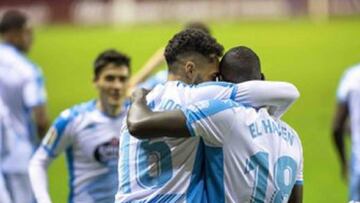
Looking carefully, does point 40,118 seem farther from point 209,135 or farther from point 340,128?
point 209,135

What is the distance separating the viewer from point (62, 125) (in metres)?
7.73

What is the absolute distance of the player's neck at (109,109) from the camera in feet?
26.3

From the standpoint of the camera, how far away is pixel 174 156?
5336 millimetres

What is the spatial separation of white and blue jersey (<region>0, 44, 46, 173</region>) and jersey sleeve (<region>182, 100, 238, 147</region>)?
492 cm

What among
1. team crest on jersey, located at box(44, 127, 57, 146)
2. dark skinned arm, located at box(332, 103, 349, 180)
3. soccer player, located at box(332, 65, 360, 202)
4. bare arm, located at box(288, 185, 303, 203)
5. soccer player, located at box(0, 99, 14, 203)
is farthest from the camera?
dark skinned arm, located at box(332, 103, 349, 180)

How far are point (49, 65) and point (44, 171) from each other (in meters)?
21.6

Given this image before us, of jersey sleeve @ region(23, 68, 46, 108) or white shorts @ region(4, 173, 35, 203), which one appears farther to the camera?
jersey sleeve @ region(23, 68, 46, 108)

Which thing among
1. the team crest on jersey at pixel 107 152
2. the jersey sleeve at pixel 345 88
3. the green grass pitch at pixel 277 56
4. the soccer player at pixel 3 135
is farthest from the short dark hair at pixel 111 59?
the green grass pitch at pixel 277 56

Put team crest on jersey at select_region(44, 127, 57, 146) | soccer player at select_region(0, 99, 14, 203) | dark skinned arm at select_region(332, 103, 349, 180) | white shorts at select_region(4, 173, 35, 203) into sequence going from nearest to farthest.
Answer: soccer player at select_region(0, 99, 14, 203) → team crest on jersey at select_region(44, 127, 57, 146) → dark skinned arm at select_region(332, 103, 349, 180) → white shorts at select_region(4, 173, 35, 203)

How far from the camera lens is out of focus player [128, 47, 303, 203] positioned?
17.1 feet

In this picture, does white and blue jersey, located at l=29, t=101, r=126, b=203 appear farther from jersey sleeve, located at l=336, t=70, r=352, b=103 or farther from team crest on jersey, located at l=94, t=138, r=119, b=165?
jersey sleeve, located at l=336, t=70, r=352, b=103

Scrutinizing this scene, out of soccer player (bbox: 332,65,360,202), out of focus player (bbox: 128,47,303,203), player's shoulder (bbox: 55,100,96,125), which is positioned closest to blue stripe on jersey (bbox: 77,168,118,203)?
player's shoulder (bbox: 55,100,96,125)

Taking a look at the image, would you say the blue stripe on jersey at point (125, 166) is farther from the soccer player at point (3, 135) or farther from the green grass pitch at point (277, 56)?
the green grass pitch at point (277, 56)

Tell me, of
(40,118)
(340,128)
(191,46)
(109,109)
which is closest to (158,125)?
(191,46)
